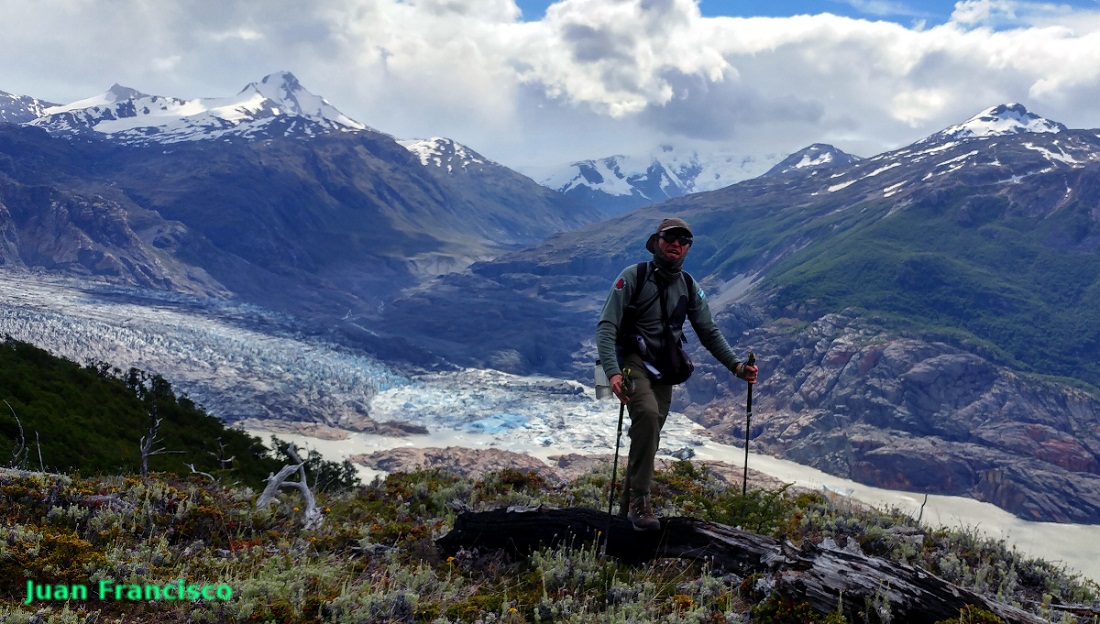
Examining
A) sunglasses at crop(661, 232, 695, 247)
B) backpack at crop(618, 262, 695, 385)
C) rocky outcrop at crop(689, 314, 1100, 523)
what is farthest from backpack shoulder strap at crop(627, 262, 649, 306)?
rocky outcrop at crop(689, 314, 1100, 523)

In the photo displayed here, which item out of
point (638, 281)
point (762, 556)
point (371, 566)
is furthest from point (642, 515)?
point (371, 566)

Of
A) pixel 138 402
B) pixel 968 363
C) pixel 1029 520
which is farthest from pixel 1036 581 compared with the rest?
pixel 968 363

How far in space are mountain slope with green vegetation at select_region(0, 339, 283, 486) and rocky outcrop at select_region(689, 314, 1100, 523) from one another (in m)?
141

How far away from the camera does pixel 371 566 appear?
7844 mm

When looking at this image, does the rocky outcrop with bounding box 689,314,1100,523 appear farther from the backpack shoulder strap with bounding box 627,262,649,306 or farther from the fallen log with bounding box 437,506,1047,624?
the backpack shoulder strap with bounding box 627,262,649,306

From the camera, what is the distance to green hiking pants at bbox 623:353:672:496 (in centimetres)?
773

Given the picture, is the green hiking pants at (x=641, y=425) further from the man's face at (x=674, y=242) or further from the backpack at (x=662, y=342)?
the man's face at (x=674, y=242)

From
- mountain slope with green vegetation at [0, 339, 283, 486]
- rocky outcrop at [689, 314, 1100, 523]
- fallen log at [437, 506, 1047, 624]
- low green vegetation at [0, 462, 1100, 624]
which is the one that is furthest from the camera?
rocky outcrop at [689, 314, 1100, 523]

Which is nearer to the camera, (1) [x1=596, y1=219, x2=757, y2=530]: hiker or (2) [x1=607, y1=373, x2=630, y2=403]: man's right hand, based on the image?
(2) [x1=607, y1=373, x2=630, y2=403]: man's right hand

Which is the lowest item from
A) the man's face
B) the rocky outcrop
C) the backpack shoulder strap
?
the rocky outcrop

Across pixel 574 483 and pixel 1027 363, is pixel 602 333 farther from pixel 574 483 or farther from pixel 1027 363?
pixel 1027 363

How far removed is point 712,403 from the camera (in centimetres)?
19625

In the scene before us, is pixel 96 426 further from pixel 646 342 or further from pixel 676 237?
pixel 676 237

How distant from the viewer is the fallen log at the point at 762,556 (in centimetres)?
585
